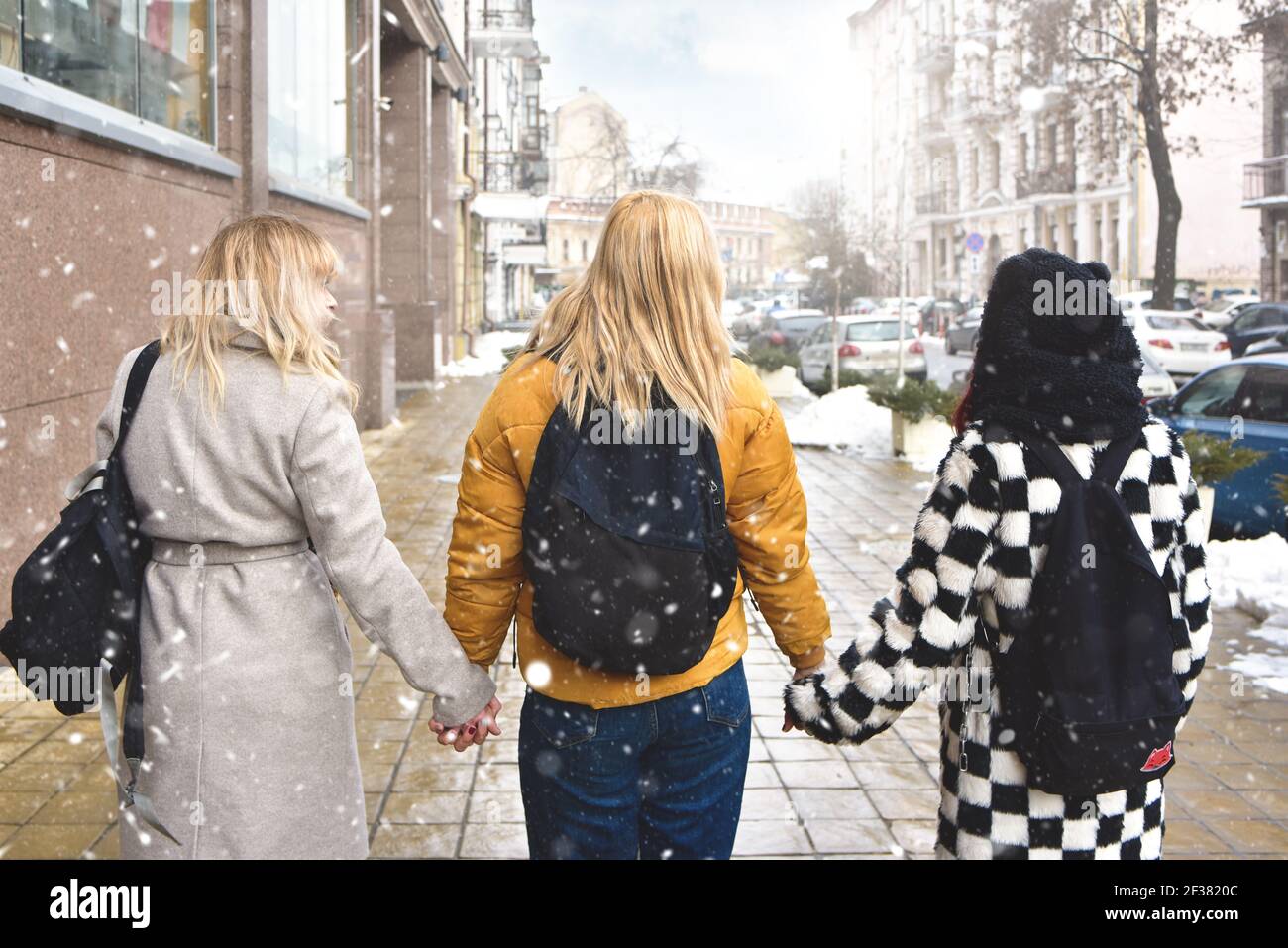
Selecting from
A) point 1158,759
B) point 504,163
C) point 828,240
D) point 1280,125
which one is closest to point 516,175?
point 504,163

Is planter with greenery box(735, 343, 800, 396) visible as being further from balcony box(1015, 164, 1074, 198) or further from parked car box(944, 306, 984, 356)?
balcony box(1015, 164, 1074, 198)

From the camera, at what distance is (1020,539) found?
248cm

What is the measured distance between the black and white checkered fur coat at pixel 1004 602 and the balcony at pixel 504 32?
102 feet

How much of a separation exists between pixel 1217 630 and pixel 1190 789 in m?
2.64

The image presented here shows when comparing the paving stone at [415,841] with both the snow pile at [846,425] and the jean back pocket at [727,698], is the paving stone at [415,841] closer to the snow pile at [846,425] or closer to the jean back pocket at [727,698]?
the jean back pocket at [727,698]

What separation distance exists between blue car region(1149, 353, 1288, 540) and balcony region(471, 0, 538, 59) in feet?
78.6

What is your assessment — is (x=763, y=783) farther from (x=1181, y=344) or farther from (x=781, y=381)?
(x=1181, y=344)

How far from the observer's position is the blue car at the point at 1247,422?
9.82m

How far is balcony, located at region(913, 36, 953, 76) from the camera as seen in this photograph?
5113 cm

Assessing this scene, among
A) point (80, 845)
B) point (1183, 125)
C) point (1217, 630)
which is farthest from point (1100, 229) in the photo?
point (80, 845)

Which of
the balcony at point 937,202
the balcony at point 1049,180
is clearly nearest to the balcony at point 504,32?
the balcony at point 1049,180

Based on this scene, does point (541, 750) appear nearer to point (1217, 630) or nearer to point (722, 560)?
point (722, 560)

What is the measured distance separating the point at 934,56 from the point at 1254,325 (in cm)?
2535

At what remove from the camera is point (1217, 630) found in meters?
7.38
